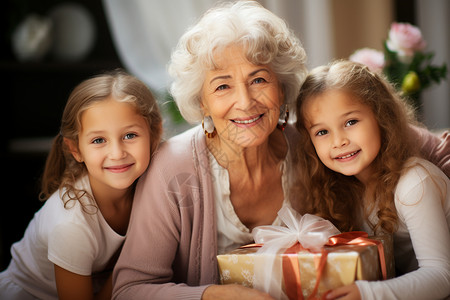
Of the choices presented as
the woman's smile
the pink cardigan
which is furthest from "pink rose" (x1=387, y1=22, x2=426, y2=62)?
the woman's smile

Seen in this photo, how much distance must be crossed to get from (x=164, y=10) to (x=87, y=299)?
6.87 feet

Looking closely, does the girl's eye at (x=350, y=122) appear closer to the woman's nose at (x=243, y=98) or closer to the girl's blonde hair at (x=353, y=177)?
the girl's blonde hair at (x=353, y=177)

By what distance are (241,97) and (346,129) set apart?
0.32 meters

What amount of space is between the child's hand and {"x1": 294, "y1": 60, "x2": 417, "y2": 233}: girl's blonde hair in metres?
0.33

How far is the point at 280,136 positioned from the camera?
71.6 inches

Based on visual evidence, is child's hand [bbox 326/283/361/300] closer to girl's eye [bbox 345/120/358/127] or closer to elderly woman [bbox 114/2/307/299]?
elderly woman [bbox 114/2/307/299]

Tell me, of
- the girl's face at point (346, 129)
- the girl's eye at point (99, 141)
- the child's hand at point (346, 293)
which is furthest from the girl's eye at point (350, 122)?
the girl's eye at point (99, 141)

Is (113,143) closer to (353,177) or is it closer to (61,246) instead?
(61,246)

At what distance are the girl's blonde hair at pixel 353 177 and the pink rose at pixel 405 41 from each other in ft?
1.93

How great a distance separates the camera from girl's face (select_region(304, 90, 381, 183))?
4.82 feet

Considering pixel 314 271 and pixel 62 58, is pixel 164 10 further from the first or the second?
pixel 314 271

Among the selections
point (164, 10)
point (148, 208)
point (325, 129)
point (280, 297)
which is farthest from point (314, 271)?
point (164, 10)

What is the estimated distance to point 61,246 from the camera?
1482 mm

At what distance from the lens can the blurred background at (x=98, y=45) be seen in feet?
10.3
